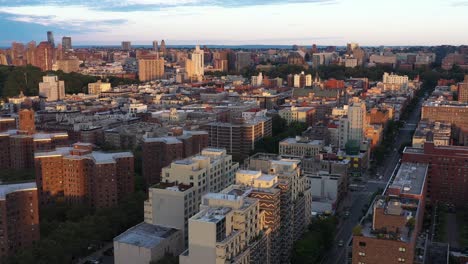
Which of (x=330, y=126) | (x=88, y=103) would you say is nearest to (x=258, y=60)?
(x=88, y=103)

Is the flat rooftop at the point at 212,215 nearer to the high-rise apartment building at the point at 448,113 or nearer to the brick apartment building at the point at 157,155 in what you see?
the brick apartment building at the point at 157,155

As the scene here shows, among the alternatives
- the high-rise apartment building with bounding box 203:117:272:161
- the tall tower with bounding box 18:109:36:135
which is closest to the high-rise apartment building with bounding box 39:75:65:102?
the tall tower with bounding box 18:109:36:135

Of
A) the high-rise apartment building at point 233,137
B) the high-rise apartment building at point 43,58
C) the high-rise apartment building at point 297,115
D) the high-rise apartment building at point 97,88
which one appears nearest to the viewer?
the high-rise apartment building at point 233,137

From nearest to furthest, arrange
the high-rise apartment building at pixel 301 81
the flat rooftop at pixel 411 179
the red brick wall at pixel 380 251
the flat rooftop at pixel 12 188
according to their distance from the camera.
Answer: the red brick wall at pixel 380 251, the flat rooftop at pixel 12 188, the flat rooftop at pixel 411 179, the high-rise apartment building at pixel 301 81

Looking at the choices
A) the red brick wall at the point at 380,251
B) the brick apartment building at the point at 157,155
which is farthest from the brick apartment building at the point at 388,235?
the brick apartment building at the point at 157,155

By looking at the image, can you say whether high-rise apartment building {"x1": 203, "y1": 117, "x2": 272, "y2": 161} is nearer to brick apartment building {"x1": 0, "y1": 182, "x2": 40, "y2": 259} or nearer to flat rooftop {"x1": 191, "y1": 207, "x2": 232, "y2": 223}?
brick apartment building {"x1": 0, "y1": 182, "x2": 40, "y2": 259}
